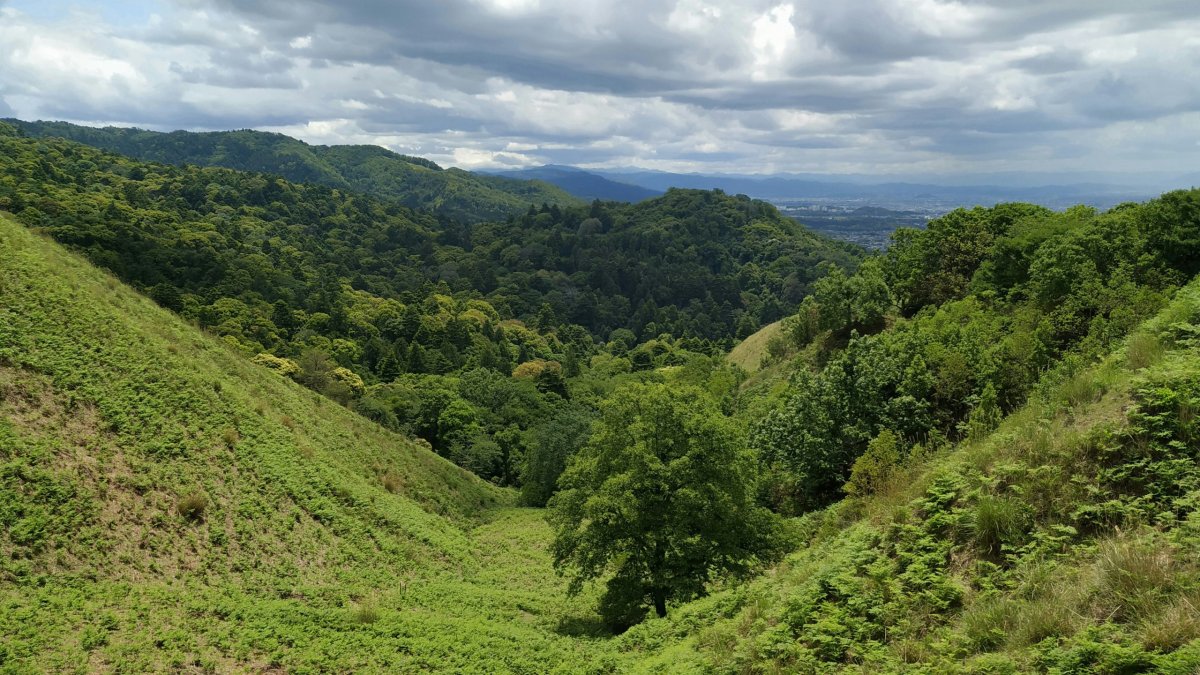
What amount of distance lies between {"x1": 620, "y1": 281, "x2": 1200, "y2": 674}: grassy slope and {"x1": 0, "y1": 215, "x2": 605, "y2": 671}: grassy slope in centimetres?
612

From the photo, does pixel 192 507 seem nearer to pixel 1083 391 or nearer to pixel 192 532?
pixel 192 532

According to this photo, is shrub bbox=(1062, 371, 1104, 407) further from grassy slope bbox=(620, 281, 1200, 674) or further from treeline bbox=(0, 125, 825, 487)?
treeline bbox=(0, 125, 825, 487)

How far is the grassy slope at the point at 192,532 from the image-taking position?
11.1m

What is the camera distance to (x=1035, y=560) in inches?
284

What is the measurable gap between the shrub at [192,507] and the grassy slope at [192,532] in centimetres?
16

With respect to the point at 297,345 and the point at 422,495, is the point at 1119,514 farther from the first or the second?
the point at 297,345

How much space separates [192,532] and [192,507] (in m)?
0.72

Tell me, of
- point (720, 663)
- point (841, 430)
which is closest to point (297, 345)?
point (841, 430)

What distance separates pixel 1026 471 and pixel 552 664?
9.17m

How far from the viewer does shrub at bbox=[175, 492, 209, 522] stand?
48.5ft

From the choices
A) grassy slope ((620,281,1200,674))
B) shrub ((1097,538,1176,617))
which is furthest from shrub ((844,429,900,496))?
shrub ((1097,538,1176,617))

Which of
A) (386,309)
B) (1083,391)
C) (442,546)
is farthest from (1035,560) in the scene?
(386,309)

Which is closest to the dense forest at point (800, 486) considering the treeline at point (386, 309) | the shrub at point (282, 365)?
the treeline at point (386, 309)

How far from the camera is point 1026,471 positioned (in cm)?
833
